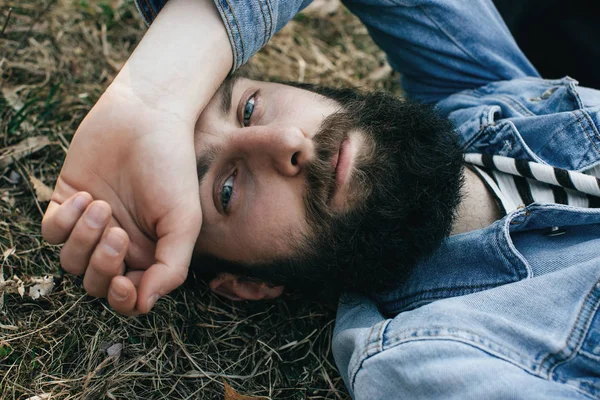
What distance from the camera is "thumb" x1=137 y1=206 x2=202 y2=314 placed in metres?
1.63

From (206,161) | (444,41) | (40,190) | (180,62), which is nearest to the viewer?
(180,62)

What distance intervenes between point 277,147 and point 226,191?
0.29 metres

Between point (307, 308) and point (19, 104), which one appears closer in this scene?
point (307, 308)

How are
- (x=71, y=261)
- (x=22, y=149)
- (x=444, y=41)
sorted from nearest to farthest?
1. (x=71, y=261)
2. (x=22, y=149)
3. (x=444, y=41)

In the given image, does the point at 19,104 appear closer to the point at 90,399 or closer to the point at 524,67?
the point at 90,399

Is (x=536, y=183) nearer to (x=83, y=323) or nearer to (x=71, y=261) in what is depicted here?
(x=71, y=261)

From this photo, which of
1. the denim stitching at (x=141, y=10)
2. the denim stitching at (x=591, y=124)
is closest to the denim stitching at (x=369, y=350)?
the denim stitching at (x=591, y=124)

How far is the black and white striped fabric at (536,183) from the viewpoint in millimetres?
2176

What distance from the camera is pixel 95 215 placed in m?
1.56

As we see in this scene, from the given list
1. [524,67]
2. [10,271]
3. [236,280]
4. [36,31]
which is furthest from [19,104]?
[524,67]

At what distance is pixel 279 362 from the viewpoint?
2275 millimetres

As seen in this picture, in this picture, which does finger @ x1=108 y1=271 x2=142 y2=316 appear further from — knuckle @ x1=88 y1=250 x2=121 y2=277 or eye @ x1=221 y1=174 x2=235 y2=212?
eye @ x1=221 y1=174 x2=235 y2=212

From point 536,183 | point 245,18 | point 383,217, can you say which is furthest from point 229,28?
point 536,183

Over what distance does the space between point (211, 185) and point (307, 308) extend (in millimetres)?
890
